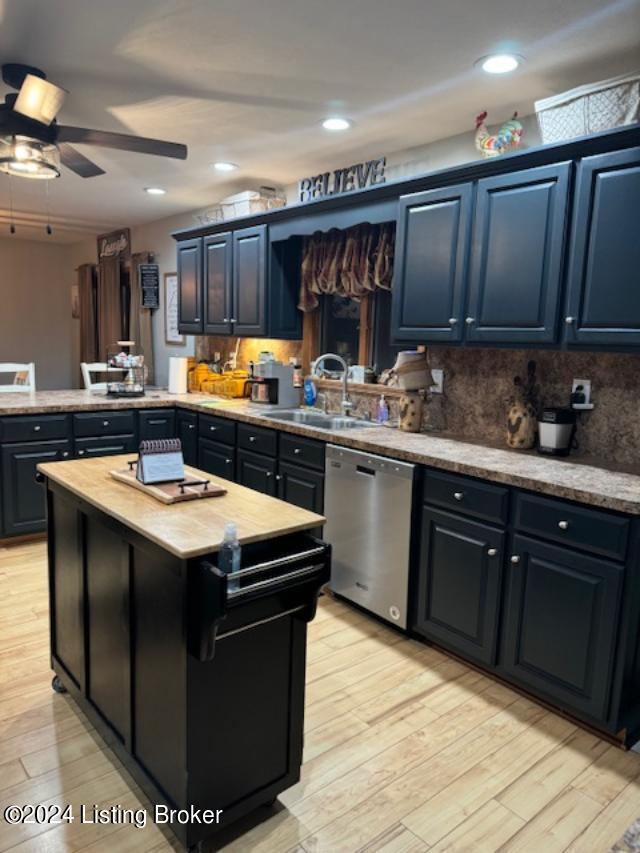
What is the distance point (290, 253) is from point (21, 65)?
Answer: 196 cm

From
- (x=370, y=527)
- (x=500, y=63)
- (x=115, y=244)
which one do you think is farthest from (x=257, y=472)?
(x=115, y=244)

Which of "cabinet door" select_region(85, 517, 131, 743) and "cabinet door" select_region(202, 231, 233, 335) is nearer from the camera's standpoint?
"cabinet door" select_region(85, 517, 131, 743)

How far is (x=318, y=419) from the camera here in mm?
3885

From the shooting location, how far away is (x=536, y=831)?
69.0 inches

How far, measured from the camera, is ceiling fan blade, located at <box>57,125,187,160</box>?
272cm

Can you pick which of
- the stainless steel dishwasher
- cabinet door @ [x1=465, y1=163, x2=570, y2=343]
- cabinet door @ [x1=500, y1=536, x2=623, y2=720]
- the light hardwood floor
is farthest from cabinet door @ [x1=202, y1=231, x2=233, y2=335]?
cabinet door @ [x1=500, y1=536, x2=623, y2=720]

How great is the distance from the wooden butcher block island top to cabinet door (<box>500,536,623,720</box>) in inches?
40.0

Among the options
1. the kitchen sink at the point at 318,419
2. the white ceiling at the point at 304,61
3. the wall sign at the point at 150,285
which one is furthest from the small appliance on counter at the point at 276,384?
the wall sign at the point at 150,285

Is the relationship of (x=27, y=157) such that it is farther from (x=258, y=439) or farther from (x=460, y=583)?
(x=460, y=583)

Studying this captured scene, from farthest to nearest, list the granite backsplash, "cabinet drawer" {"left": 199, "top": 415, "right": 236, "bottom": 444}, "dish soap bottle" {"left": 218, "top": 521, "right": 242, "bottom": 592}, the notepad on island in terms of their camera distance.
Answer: "cabinet drawer" {"left": 199, "top": 415, "right": 236, "bottom": 444} → the granite backsplash → the notepad on island → "dish soap bottle" {"left": 218, "top": 521, "right": 242, "bottom": 592}

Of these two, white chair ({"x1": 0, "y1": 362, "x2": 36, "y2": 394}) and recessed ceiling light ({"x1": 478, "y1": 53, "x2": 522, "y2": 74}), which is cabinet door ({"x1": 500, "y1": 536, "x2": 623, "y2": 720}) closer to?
recessed ceiling light ({"x1": 478, "y1": 53, "x2": 522, "y2": 74})

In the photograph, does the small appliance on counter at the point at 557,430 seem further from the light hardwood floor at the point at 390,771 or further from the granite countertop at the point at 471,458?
the light hardwood floor at the point at 390,771

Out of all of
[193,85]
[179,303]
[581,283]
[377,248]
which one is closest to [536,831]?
[581,283]

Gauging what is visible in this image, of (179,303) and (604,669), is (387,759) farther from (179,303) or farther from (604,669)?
(179,303)
